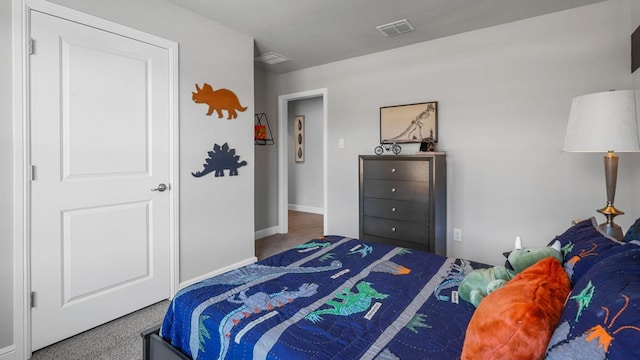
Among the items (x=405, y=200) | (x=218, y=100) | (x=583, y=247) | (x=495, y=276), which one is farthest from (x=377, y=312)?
(x=218, y=100)

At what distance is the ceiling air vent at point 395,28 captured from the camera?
9.52 feet

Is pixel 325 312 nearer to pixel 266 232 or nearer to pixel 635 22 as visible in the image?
pixel 635 22

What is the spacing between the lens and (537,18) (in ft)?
9.05

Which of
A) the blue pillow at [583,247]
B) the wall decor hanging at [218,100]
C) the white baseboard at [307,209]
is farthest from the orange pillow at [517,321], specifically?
the white baseboard at [307,209]

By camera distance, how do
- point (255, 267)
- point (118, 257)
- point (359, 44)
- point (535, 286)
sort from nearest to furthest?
point (535, 286), point (255, 267), point (118, 257), point (359, 44)

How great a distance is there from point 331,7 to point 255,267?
2181mm

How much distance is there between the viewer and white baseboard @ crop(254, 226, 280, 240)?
14.7 feet

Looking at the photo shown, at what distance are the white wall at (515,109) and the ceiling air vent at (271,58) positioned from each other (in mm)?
1173

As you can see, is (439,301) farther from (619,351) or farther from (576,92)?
(576,92)

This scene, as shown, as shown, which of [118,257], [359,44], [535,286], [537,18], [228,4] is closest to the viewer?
[535,286]

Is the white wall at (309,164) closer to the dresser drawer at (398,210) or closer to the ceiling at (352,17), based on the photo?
the ceiling at (352,17)

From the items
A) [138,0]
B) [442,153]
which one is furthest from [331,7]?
[442,153]

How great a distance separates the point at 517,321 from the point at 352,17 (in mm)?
2716

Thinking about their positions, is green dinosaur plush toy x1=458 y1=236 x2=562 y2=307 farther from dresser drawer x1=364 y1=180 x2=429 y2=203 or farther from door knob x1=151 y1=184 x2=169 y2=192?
door knob x1=151 y1=184 x2=169 y2=192
